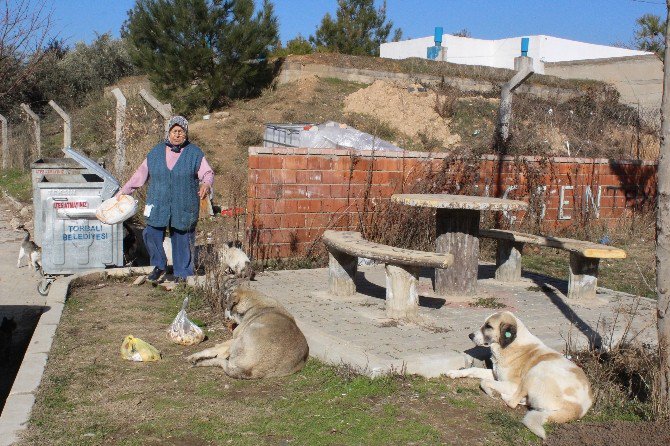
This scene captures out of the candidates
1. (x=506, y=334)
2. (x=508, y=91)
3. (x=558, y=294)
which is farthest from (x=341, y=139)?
(x=506, y=334)

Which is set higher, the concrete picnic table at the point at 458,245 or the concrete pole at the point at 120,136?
the concrete pole at the point at 120,136

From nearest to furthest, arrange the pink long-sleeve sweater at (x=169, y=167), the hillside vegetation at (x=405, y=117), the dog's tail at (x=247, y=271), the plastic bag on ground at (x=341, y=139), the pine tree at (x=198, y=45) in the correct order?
1. the dog's tail at (x=247, y=271)
2. the pink long-sleeve sweater at (x=169, y=167)
3. the plastic bag on ground at (x=341, y=139)
4. the hillside vegetation at (x=405, y=117)
5. the pine tree at (x=198, y=45)

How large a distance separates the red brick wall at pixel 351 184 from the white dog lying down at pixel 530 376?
4.44 m

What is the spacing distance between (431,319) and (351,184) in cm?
346

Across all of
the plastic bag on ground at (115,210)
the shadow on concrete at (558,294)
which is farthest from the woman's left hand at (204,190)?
the shadow on concrete at (558,294)

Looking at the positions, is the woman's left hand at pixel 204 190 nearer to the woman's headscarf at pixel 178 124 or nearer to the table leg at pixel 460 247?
the woman's headscarf at pixel 178 124

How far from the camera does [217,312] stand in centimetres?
701

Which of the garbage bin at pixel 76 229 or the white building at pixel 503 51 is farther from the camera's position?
the white building at pixel 503 51

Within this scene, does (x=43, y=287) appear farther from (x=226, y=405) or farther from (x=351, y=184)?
(x=226, y=405)

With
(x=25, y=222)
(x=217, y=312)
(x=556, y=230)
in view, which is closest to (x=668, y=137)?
(x=217, y=312)

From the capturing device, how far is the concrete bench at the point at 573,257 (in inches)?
291

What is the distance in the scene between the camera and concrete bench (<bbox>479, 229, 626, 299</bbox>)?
7387mm

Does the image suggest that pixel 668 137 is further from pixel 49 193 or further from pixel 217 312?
pixel 49 193

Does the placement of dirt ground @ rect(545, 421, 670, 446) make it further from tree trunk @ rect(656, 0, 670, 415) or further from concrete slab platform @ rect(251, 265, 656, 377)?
concrete slab platform @ rect(251, 265, 656, 377)
